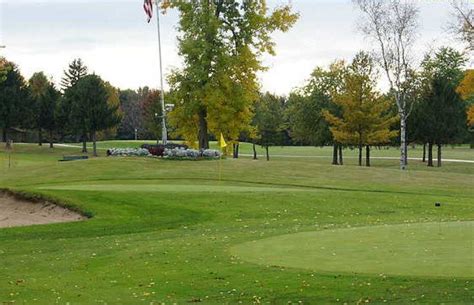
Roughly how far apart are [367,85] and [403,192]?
28700mm

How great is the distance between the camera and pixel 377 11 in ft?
167

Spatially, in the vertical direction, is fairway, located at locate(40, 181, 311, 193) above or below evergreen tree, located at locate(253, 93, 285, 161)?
below

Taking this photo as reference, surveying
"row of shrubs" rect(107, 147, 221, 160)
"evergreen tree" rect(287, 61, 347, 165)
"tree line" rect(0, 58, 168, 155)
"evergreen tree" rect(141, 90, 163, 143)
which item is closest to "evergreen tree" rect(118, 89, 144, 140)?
"evergreen tree" rect(141, 90, 163, 143)

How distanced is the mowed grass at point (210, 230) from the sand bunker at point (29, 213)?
0.87m

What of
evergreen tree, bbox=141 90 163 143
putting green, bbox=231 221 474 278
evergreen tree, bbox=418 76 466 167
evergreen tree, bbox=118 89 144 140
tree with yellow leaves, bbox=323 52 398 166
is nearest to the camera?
putting green, bbox=231 221 474 278

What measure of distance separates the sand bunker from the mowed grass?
87 cm

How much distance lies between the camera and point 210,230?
21.1 meters

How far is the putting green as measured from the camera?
11.7 metres

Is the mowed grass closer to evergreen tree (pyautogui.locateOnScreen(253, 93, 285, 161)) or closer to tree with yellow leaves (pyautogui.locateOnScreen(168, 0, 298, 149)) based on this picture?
tree with yellow leaves (pyautogui.locateOnScreen(168, 0, 298, 149))

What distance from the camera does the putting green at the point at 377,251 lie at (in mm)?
11664

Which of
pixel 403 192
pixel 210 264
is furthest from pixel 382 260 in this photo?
pixel 403 192

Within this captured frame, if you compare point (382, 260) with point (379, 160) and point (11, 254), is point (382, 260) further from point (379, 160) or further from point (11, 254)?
point (379, 160)

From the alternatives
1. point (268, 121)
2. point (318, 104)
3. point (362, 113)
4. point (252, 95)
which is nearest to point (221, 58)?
point (252, 95)

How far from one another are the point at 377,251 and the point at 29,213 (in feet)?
56.5
